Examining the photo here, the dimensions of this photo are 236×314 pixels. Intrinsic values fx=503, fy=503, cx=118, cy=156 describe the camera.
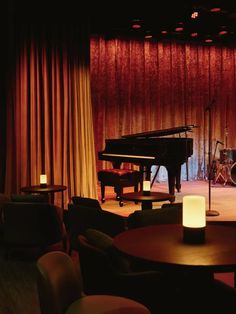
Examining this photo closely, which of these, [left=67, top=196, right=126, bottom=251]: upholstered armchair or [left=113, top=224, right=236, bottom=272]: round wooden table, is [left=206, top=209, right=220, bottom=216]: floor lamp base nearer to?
[left=67, top=196, right=126, bottom=251]: upholstered armchair

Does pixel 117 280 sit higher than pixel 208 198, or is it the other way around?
pixel 117 280

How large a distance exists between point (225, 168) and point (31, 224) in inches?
230

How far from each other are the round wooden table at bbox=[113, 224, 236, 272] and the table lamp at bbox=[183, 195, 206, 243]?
5 cm

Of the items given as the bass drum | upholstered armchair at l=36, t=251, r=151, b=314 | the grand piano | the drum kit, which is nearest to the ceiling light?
the grand piano

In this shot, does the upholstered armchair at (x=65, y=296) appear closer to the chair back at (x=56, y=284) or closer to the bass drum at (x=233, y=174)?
the chair back at (x=56, y=284)

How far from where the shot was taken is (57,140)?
7512 millimetres

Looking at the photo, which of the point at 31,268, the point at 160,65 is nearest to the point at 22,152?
the point at 31,268

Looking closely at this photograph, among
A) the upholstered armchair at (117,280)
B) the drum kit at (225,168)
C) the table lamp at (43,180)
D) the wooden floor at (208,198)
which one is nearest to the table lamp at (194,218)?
the upholstered armchair at (117,280)

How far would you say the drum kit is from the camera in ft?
31.5

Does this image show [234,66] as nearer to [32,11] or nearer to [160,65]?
[160,65]

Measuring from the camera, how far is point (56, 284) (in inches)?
85.8

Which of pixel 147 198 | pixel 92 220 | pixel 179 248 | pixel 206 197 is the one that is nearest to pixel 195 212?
pixel 179 248

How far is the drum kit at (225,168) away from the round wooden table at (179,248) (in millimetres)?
6670

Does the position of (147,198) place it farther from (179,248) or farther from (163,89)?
(163,89)
